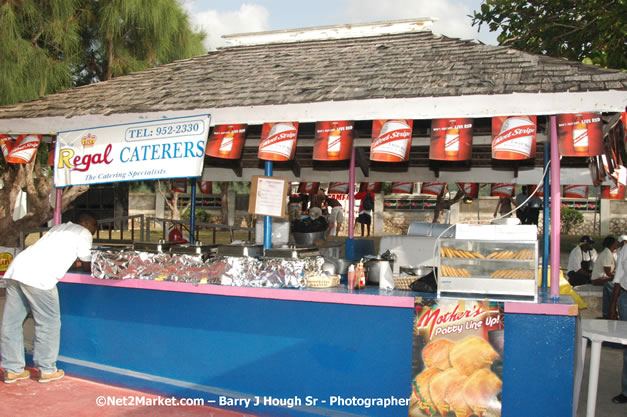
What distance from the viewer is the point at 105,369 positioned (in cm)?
612

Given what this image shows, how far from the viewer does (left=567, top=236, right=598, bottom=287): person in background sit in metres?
10.7

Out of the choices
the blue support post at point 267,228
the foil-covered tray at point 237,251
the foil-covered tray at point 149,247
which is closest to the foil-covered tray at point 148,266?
the foil-covered tray at point 149,247

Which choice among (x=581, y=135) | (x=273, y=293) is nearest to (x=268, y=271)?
(x=273, y=293)

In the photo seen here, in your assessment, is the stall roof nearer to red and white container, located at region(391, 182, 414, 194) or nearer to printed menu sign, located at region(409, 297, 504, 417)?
printed menu sign, located at region(409, 297, 504, 417)

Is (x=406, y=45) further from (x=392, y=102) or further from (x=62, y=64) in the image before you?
(x=62, y=64)

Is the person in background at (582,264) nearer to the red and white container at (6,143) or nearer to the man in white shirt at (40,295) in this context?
the man in white shirt at (40,295)

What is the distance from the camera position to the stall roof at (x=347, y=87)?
193 inches

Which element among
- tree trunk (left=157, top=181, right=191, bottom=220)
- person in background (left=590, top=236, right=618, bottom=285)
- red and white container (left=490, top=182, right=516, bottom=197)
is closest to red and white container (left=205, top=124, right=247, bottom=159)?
red and white container (left=490, top=182, right=516, bottom=197)

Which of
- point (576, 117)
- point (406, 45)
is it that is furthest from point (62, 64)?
point (576, 117)

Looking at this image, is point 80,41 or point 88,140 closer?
point 88,140

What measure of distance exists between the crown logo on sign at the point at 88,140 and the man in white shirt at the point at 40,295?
0.90 m

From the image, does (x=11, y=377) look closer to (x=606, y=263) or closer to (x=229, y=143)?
(x=229, y=143)

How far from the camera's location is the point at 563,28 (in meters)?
12.0

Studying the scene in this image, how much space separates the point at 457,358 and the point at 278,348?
161cm
